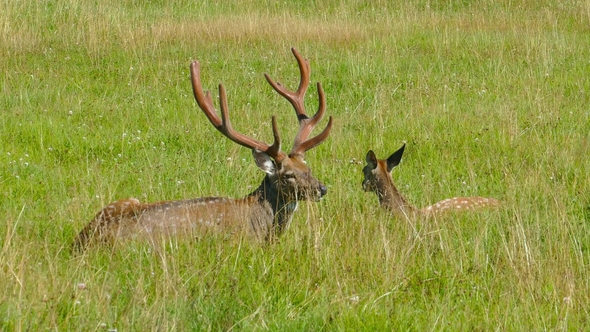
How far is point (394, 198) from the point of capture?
709 centimetres

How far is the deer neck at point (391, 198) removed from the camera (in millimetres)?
6707

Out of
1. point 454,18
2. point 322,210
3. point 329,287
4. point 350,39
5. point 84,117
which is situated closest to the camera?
point 329,287

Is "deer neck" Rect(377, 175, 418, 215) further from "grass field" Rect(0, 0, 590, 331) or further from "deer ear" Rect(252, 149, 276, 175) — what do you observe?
"deer ear" Rect(252, 149, 276, 175)

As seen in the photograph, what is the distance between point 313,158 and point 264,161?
5.35 feet

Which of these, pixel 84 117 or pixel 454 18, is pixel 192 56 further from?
pixel 454 18

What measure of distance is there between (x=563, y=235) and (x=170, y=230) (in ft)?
7.54

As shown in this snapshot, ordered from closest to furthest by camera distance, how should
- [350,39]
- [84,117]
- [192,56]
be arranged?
[84,117] < [192,56] < [350,39]

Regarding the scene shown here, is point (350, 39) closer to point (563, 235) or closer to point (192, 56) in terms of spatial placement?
point (192, 56)

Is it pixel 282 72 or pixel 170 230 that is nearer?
pixel 170 230

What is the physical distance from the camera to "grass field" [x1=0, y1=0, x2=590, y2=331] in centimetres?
450

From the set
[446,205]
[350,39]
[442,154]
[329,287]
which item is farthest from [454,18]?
[329,287]

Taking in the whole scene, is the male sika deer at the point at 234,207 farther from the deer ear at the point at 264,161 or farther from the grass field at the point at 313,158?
the grass field at the point at 313,158

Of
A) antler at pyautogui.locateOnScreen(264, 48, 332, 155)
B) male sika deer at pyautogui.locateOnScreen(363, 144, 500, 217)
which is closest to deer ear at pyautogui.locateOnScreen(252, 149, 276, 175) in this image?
antler at pyautogui.locateOnScreen(264, 48, 332, 155)

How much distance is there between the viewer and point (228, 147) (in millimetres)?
8625
